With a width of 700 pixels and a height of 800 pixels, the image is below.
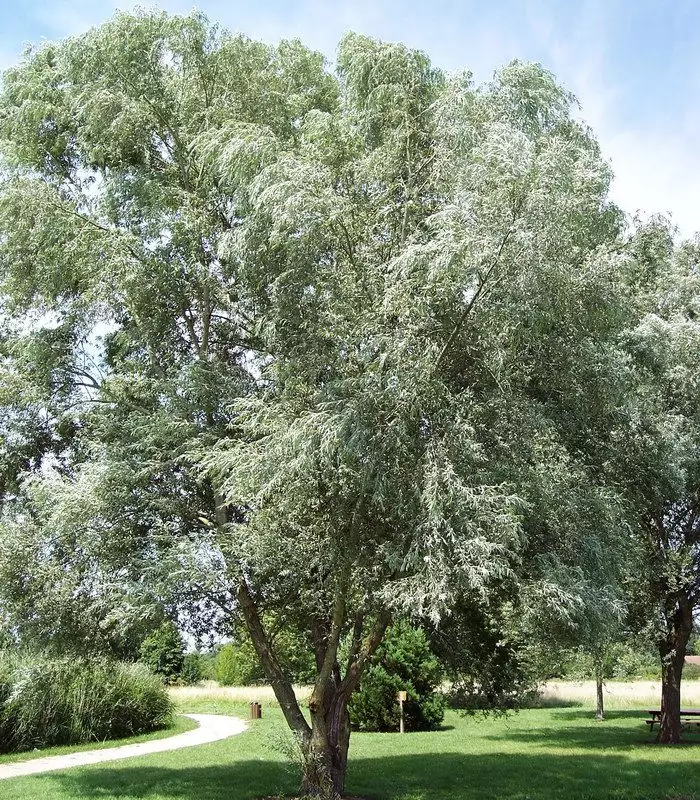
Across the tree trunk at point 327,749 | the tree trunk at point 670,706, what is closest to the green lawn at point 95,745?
the tree trunk at point 327,749

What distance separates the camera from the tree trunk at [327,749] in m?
10.3

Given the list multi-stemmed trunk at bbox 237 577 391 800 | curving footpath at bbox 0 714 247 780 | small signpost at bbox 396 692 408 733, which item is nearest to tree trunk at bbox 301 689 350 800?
multi-stemmed trunk at bbox 237 577 391 800

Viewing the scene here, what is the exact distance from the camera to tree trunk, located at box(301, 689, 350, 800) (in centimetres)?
1027

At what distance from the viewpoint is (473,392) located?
9.53 meters

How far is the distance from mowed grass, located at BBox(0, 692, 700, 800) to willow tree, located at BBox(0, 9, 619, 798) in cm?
170

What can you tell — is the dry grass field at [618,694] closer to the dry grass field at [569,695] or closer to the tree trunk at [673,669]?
the dry grass field at [569,695]

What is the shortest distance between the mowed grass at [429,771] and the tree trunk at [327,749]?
472 millimetres

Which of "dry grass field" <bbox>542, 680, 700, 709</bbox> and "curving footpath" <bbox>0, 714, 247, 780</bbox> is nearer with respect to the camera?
"curving footpath" <bbox>0, 714, 247, 780</bbox>

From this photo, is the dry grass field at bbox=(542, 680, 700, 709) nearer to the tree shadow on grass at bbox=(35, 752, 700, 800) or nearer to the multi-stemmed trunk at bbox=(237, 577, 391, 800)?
the tree shadow on grass at bbox=(35, 752, 700, 800)

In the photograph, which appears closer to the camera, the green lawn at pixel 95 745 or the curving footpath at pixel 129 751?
the curving footpath at pixel 129 751

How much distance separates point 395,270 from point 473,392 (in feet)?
5.83

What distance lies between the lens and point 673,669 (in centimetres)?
1739

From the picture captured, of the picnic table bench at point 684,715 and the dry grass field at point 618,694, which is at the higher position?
the picnic table bench at point 684,715

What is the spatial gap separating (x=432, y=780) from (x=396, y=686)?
8.09 meters
